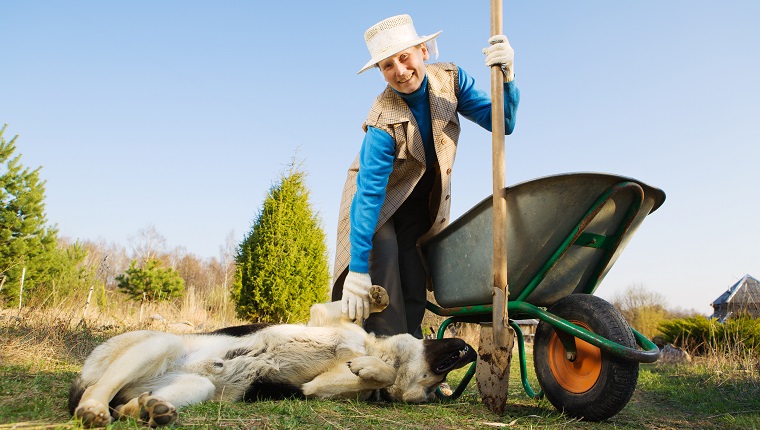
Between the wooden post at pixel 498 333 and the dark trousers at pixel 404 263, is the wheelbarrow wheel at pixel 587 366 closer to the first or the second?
the wooden post at pixel 498 333

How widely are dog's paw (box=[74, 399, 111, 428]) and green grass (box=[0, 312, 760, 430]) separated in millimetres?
37

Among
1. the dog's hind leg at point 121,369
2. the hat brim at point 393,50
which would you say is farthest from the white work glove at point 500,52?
the dog's hind leg at point 121,369

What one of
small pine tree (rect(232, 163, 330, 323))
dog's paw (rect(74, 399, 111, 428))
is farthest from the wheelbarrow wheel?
small pine tree (rect(232, 163, 330, 323))

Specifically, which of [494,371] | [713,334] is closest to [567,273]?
[494,371]

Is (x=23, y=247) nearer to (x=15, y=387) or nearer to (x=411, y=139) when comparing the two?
(x=15, y=387)

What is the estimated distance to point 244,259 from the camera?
9.46m

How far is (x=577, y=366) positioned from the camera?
96.0 inches

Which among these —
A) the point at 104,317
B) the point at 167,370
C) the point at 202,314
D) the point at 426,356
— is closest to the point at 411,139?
the point at 426,356

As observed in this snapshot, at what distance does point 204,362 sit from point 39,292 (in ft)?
22.0

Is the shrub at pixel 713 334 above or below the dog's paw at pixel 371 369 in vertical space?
below

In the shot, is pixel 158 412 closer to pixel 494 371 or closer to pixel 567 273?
pixel 494 371

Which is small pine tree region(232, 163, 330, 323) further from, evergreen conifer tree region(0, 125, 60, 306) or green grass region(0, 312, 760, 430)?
evergreen conifer tree region(0, 125, 60, 306)

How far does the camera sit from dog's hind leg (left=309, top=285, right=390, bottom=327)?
108 inches

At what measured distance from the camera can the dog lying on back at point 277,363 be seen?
7.16 feet
